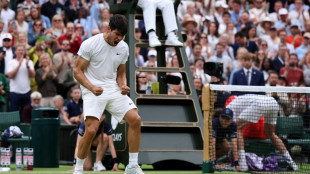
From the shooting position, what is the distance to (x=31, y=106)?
634 inches

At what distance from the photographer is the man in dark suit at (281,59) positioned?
19.0 meters

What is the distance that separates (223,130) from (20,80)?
555 cm

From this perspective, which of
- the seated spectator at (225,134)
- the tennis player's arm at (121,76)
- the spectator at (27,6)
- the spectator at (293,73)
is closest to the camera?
the tennis player's arm at (121,76)

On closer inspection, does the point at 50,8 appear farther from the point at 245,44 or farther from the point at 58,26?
the point at 245,44

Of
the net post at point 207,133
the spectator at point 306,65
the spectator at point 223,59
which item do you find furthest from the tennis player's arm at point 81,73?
the spectator at point 306,65

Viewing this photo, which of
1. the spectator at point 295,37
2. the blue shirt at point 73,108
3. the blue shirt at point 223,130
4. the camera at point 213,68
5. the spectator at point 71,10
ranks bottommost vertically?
the blue shirt at point 223,130

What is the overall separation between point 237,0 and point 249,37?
2322 mm

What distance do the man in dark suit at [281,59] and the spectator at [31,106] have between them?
6730 millimetres

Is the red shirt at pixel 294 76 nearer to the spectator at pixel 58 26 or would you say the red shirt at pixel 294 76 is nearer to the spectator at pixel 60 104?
the spectator at pixel 60 104

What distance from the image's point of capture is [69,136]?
15.1 metres

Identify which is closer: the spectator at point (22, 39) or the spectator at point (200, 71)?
the spectator at point (22, 39)

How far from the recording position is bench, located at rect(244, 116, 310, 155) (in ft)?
46.0

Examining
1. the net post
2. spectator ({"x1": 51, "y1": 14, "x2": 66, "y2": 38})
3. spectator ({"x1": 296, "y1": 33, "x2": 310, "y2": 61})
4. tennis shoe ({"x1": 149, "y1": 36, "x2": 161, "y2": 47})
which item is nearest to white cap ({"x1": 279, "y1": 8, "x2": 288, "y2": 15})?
spectator ({"x1": 296, "y1": 33, "x2": 310, "y2": 61})

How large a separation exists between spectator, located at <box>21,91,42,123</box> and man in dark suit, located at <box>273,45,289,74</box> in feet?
22.1
